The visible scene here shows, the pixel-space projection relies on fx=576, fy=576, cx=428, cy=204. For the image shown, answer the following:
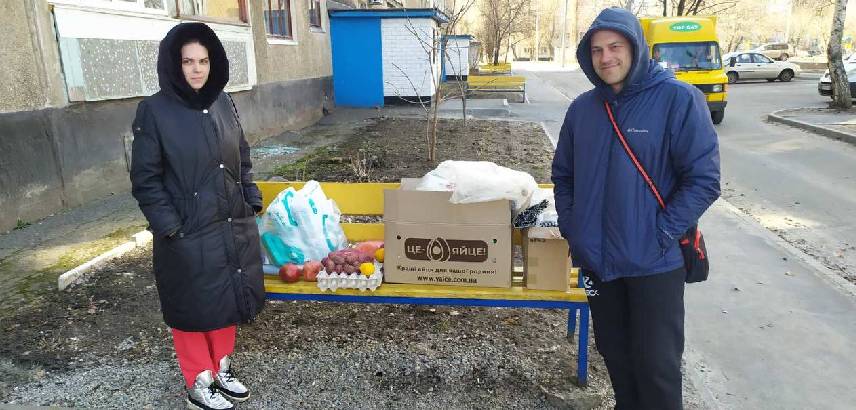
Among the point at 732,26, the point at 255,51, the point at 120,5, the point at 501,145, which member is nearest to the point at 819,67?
the point at 732,26

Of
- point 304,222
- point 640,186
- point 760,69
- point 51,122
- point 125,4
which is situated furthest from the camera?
point 760,69

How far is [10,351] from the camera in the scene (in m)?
3.37

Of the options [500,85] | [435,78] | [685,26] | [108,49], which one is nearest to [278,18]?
[435,78]

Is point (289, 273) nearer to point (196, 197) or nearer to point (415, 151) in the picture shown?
point (196, 197)

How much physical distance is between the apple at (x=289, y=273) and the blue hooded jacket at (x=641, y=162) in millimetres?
1658

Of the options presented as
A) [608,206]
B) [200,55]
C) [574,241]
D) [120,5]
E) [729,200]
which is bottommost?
[729,200]

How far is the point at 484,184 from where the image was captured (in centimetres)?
290

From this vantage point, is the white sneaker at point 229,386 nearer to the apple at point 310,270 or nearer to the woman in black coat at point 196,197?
the woman in black coat at point 196,197

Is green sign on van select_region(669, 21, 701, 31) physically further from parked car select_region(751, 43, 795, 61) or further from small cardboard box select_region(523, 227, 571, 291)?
parked car select_region(751, 43, 795, 61)

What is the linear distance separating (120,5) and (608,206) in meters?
7.36

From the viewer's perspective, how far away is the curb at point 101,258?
165 inches

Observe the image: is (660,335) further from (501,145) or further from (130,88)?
(501,145)

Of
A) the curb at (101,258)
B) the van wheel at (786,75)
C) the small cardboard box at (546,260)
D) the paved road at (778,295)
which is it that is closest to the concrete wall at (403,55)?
the paved road at (778,295)

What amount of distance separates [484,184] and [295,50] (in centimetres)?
1236
